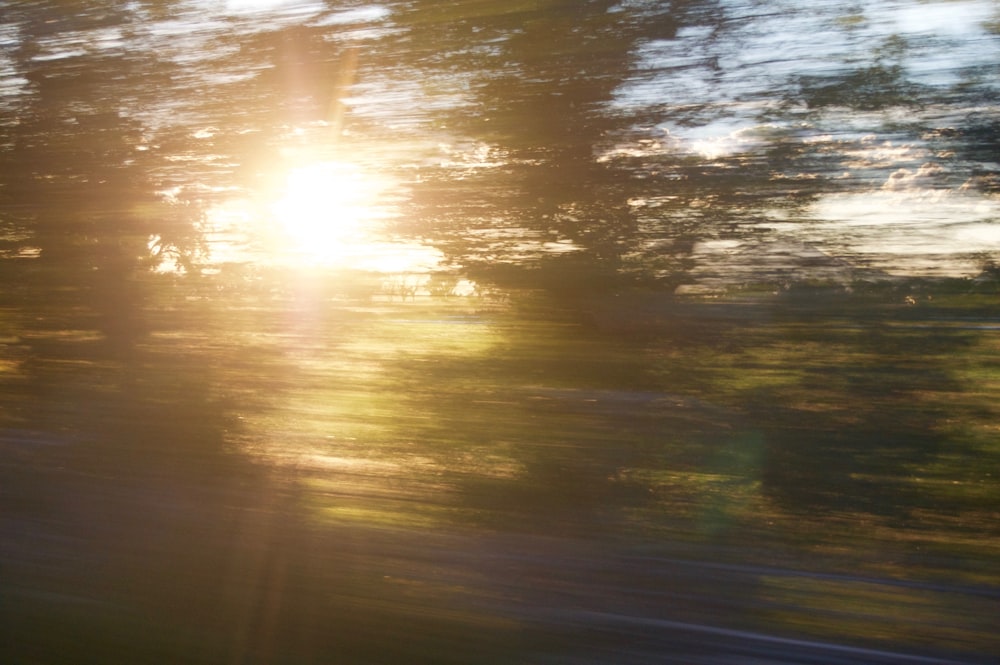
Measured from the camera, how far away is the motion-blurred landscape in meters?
1.49

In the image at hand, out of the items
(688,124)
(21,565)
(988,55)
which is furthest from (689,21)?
(21,565)

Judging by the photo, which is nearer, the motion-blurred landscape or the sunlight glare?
the motion-blurred landscape

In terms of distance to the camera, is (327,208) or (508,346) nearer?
(508,346)

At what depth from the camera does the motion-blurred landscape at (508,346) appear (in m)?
1.49

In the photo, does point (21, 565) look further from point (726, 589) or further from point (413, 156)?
point (726, 589)

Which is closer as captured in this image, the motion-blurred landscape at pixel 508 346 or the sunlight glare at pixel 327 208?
the motion-blurred landscape at pixel 508 346

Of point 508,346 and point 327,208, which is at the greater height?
Answer: point 327,208

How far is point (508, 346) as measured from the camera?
1.84m

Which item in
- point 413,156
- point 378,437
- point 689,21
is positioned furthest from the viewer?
point 413,156

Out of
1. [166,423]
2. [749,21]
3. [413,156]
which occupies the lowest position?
[166,423]

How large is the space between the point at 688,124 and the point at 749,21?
276 mm

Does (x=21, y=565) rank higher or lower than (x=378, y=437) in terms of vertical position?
lower

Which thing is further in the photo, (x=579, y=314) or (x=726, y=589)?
(x=579, y=314)

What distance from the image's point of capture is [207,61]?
8.03ft
